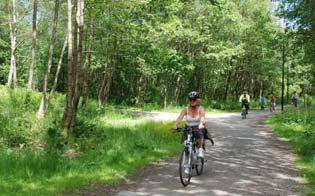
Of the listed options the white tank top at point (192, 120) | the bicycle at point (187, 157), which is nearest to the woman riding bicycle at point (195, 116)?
the white tank top at point (192, 120)

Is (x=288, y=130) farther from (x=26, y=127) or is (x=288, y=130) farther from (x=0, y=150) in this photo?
(x=0, y=150)

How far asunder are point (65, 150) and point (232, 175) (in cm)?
496

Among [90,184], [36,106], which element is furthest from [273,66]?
[90,184]

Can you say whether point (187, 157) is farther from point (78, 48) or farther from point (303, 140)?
point (303, 140)

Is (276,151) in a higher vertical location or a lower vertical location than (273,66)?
lower

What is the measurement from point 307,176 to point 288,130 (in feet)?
35.0

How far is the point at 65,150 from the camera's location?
1295 cm

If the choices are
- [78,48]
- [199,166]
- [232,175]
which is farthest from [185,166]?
[78,48]

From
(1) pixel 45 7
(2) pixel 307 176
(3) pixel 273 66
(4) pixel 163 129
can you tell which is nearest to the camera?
(2) pixel 307 176

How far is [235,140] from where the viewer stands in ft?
60.3

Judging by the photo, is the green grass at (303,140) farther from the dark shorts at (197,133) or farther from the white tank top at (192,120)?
the white tank top at (192,120)

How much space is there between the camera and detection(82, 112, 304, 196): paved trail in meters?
9.34

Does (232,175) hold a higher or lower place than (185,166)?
lower

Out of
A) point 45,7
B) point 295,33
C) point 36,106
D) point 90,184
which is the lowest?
point 90,184
